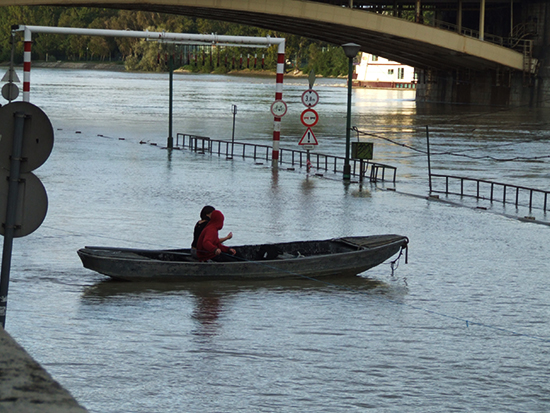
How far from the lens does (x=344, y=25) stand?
70062 millimetres

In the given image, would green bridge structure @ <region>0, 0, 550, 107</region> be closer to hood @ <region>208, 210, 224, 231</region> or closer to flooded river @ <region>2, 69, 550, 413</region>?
flooded river @ <region>2, 69, 550, 413</region>

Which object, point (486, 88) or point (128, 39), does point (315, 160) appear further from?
point (128, 39)

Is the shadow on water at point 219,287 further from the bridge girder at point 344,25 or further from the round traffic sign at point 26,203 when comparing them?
the bridge girder at point 344,25

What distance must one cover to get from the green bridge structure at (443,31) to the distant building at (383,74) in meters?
57.2

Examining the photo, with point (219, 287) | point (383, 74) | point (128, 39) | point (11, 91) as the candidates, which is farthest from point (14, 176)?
point (128, 39)

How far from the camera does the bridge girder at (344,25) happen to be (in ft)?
212

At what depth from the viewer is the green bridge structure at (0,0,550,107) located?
67062 millimetres

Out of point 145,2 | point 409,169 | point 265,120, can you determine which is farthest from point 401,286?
point 265,120

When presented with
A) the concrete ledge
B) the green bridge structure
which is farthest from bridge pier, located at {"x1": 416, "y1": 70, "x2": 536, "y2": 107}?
the concrete ledge

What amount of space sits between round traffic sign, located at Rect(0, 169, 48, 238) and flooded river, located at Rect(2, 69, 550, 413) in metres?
1.85

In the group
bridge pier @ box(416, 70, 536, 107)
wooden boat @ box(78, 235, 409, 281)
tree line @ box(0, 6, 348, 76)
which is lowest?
wooden boat @ box(78, 235, 409, 281)

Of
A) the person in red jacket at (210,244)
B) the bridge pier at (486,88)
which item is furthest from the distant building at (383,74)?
the person in red jacket at (210,244)

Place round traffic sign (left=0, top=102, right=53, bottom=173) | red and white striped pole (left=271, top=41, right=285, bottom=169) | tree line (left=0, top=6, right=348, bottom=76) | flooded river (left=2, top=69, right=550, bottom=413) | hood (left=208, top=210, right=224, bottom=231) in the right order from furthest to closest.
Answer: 1. tree line (left=0, top=6, right=348, bottom=76)
2. red and white striped pole (left=271, top=41, right=285, bottom=169)
3. hood (left=208, top=210, right=224, bottom=231)
4. flooded river (left=2, top=69, right=550, bottom=413)
5. round traffic sign (left=0, top=102, right=53, bottom=173)

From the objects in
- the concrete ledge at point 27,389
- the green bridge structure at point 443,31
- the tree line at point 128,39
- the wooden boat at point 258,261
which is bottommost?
→ the wooden boat at point 258,261
